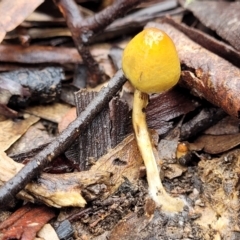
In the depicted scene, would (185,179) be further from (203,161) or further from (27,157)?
(27,157)

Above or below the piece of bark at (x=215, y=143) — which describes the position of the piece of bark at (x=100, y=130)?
above

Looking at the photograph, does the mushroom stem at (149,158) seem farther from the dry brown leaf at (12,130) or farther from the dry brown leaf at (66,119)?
the dry brown leaf at (12,130)

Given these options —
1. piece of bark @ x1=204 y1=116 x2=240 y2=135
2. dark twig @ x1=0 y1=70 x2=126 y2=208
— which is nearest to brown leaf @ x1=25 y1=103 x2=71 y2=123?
dark twig @ x1=0 y1=70 x2=126 y2=208

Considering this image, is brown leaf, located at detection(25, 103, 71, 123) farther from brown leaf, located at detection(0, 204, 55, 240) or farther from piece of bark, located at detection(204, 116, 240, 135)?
piece of bark, located at detection(204, 116, 240, 135)

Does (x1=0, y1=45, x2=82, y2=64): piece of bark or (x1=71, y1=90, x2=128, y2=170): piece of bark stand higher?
(x1=0, y1=45, x2=82, y2=64): piece of bark

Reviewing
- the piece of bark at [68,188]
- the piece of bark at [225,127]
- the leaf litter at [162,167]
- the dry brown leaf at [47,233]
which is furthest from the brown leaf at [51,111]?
the piece of bark at [225,127]

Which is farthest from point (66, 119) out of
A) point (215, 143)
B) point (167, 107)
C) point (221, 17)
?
point (221, 17)

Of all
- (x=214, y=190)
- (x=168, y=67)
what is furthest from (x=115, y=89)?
(x=214, y=190)
